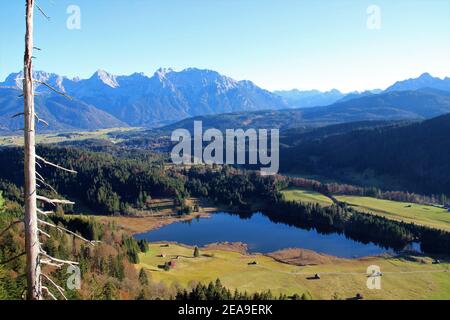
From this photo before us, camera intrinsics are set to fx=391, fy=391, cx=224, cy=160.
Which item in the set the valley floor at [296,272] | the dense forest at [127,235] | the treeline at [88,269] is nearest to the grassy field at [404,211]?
the dense forest at [127,235]

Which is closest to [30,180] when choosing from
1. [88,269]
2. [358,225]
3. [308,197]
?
[88,269]

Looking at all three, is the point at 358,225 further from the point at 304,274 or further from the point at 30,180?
the point at 30,180

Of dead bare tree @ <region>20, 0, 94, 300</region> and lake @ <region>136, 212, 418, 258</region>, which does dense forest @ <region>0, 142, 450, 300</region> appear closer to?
dead bare tree @ <region>20, 0, 94, 300</region>

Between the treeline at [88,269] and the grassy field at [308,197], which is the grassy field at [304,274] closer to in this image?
the treeline at [88,269]

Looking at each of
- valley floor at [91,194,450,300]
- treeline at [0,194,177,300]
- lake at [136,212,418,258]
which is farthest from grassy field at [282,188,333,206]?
treeline at [0,194,177,300]

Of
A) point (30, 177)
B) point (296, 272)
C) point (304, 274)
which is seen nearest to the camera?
point (30, 177)
